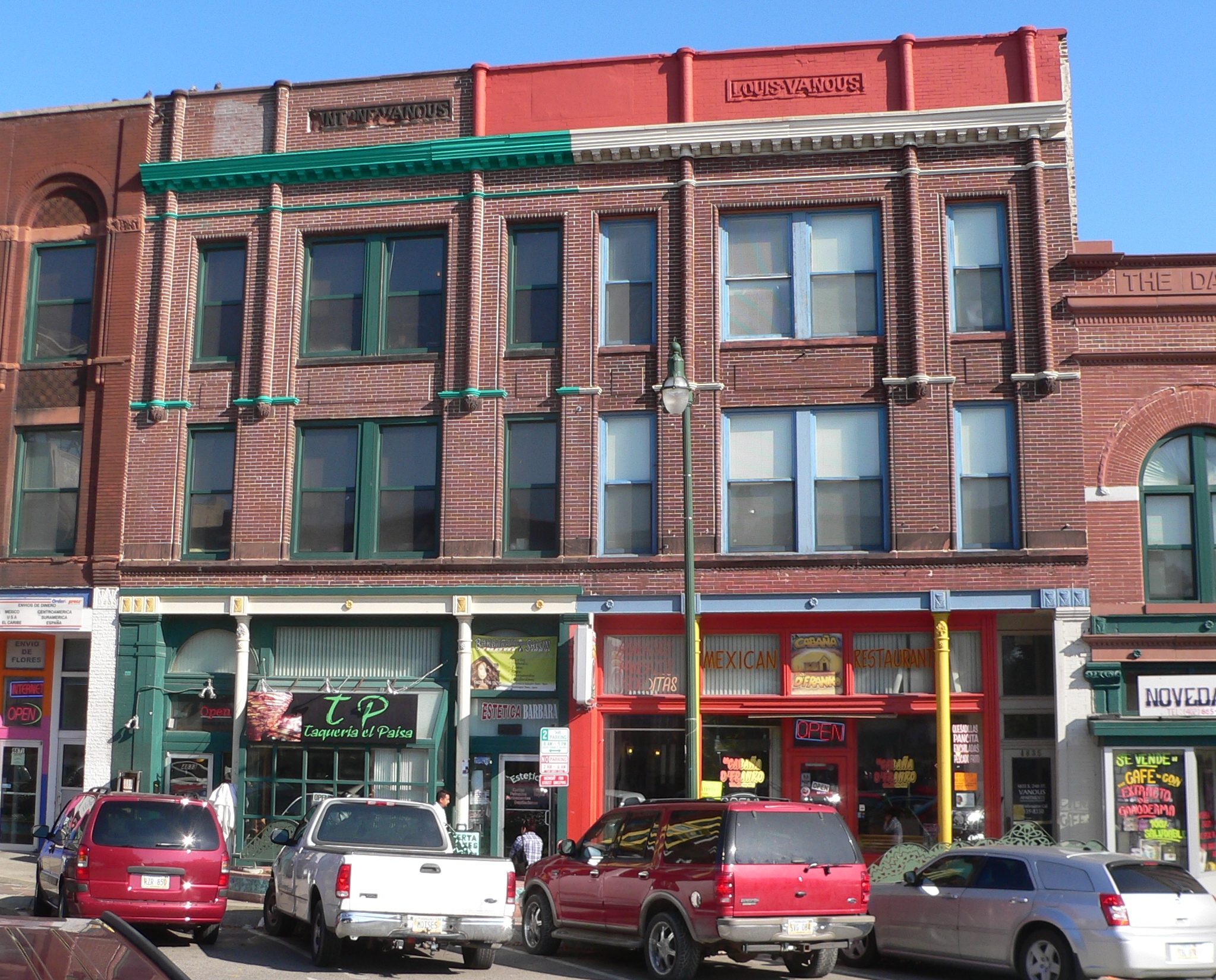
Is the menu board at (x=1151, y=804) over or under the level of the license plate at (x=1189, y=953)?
over

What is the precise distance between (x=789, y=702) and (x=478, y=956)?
8944 millimetres

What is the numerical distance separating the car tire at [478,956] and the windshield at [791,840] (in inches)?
117

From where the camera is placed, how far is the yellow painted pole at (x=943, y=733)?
A: 20250 mm

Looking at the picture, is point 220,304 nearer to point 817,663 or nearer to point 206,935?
point 817,663

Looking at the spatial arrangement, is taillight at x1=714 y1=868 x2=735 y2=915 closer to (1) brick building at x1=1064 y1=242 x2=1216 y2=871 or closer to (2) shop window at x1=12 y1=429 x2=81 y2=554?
(1) brick building at x1=1064 y1=242 x2=1216 y2=871

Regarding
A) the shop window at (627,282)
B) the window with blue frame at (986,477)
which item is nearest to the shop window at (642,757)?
the window with blue frame at (986,477)

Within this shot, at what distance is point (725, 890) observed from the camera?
12109 mm

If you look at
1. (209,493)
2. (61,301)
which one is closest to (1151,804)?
(209,493)


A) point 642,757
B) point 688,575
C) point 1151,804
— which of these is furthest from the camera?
point 642,757

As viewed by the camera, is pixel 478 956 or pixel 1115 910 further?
pixel 478 956

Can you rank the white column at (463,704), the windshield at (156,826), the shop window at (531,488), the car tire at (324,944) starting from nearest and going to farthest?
the car tire at (324,944) → the windshield at (156,826) → the white column at (463,704) → the shop window at (531,488)

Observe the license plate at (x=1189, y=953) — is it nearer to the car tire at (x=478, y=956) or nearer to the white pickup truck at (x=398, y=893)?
the white pickup truck at (x=398, y=893)

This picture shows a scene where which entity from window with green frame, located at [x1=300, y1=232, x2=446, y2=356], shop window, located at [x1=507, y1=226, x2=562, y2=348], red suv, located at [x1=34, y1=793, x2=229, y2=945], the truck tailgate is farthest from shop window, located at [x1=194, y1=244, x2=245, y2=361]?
the truck tailgate

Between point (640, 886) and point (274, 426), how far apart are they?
12822mm
